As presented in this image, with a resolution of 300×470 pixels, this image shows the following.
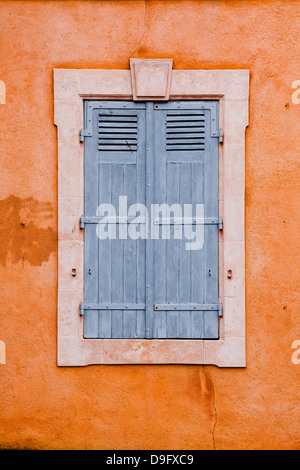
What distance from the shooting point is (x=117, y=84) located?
4.77 metres

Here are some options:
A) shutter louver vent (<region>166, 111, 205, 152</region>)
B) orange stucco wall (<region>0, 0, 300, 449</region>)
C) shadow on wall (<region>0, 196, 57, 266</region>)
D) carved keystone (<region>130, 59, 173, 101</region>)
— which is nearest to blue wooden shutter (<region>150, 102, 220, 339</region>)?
shutter louver vent (<region>166, 111, 205, 152</region>)

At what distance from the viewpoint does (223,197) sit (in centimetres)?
480

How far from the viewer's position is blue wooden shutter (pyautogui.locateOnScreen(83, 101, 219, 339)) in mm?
4824

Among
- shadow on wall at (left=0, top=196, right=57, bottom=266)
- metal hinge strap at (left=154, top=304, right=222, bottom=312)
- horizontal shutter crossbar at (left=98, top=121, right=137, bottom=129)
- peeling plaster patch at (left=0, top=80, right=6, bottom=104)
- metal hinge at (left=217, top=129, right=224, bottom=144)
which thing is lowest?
metal hinge strap at (left=154, top=304, right=222, bottom=312)

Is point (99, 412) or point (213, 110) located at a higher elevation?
point (213, 110)

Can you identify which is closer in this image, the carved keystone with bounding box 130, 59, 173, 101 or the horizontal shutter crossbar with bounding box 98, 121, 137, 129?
the carved keystone with bounding box 130, 59, 173, 101

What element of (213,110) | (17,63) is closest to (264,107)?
(213,110)

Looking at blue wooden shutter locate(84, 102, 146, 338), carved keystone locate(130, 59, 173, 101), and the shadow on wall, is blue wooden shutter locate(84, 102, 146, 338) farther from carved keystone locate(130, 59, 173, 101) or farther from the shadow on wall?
the shadow on wall

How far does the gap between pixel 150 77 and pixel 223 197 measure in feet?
4.09

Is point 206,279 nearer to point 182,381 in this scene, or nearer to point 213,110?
point 182,381

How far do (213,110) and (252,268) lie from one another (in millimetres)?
1467

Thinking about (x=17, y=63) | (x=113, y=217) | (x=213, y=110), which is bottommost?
(x=113, y=217)

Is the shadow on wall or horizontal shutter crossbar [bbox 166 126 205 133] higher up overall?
horizontal shutter crossbar [bbox 166 126 205 133]

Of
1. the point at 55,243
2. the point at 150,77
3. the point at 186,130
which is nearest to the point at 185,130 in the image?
the point at 186,130
